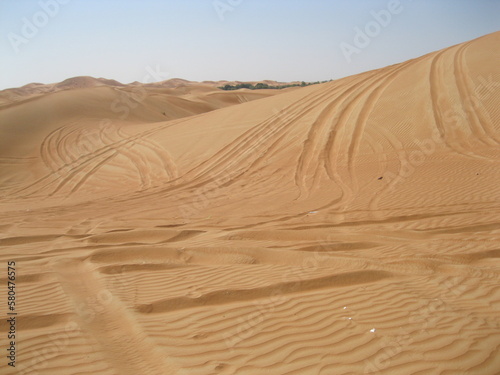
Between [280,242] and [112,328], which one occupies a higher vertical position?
[112,328]

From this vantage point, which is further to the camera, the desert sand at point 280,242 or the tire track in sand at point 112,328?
the desert sand at point 280,242

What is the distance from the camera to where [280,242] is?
20.1 ft

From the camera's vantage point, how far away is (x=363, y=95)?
51.9ft

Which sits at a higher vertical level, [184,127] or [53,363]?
[184,127]

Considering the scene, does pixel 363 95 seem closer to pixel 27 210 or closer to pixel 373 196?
pixel 373 196

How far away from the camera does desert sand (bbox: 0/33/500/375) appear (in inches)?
131

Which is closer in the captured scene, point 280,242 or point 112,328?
point 112,328

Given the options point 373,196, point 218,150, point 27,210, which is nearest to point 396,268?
point 373,196

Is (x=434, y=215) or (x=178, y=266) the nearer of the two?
(x=178, y=266)

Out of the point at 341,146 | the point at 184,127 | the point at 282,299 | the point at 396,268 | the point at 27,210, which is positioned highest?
the point at 184,127

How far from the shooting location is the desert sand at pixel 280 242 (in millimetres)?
3328

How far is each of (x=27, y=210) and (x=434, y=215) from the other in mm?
9268

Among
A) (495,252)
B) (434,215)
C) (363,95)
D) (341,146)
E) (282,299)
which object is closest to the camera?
(282,299)

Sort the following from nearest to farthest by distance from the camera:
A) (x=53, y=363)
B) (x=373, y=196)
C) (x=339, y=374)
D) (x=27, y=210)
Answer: (x=339, y=374) < (x=53, y=363) < (x=373, y=196) < (x=27, y=210)
